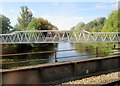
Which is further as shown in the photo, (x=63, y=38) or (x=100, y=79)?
(x=63, y=38)

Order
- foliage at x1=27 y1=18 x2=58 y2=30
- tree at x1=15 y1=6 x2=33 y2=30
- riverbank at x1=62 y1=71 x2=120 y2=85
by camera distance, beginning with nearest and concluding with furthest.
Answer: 1. riverbank at x1=62 y1=71 x2=120 y2=85
2. foliage at x1=27 y1=18 x2=58 y2=30
3. tree at x1=15 y1=6 x2=33 y2=30

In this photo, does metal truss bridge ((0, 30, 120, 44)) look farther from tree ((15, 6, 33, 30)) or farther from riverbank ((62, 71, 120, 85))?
riverbank ((62, 71, 120, 85))

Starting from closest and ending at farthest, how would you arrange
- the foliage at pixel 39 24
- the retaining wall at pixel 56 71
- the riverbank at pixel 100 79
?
1. the retaining wall at pixel 56 71
2. the riverbank at pixel 100 79
3. the foliage at pixel 39 24

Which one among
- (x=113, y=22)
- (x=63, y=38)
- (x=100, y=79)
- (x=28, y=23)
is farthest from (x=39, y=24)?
(x=100, y=79)

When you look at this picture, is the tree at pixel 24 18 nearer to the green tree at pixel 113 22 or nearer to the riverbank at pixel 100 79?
the green tree at pixel 113 22

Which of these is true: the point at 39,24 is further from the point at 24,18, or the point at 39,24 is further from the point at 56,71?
the point at 56,71

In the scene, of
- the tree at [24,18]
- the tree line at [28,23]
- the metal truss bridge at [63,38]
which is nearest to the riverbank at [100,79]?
the metal truss bridge at [63,38]

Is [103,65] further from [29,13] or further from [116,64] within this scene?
[29,13]

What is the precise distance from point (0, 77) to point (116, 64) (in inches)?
252

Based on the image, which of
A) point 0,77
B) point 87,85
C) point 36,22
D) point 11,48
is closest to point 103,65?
point 87,85

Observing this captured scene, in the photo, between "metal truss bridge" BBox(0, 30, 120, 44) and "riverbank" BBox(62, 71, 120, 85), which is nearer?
"riverbank" BBox(62, 71, 120, 85)

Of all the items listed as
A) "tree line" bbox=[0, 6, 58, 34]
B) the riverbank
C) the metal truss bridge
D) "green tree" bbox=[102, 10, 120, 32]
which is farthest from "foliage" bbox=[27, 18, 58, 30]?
the riverbank

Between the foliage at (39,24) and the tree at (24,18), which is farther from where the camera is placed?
the tree at (24,18)

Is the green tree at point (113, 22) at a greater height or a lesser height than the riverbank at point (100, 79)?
greater
